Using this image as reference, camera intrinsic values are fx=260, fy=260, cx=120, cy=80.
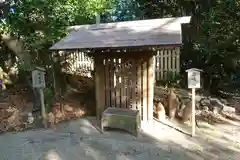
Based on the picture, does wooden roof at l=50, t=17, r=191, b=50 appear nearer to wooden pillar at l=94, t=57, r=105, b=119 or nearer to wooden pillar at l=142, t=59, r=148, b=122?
wooden pillar at l=94, t=57, r=105, b=119

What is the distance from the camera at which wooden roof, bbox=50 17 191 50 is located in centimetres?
495

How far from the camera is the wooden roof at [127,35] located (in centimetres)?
495

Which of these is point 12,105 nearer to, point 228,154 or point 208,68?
point 228,154

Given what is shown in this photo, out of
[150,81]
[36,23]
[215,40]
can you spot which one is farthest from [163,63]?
[36,23]

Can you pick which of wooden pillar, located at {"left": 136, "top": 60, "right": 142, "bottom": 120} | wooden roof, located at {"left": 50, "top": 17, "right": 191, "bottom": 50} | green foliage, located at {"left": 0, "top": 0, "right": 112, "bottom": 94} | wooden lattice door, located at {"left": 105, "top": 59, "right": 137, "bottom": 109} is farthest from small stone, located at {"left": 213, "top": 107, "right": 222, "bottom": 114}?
green foliage, located at {"left": 0, "top": 0, "right": 112, "bottom": 94}

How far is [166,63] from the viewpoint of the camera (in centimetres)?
973

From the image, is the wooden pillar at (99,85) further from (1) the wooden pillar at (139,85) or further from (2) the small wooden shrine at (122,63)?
(1) the wooden pillar at (139,85)

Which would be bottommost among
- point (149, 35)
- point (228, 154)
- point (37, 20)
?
point (228, 154)

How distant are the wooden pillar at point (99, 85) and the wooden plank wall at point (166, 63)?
3.80 meters

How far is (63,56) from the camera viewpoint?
28.5ft

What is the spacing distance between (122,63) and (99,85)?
784mm

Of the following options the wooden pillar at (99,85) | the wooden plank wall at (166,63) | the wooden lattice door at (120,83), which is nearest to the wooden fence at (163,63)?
the wooden plank wall at (166,63)

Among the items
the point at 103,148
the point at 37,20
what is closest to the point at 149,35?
the point at 103,148

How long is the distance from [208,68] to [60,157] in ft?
20.5
